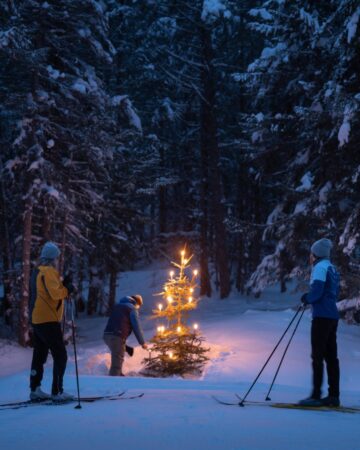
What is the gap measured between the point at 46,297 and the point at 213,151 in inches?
756

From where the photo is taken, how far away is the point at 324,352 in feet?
22.8

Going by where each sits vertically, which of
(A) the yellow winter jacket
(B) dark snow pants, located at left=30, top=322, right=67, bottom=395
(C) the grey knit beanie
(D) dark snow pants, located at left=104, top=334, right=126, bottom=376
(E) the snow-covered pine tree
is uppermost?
(E) the snow-covered pine tree

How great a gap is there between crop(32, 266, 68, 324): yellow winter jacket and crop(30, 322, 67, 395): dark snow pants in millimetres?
95

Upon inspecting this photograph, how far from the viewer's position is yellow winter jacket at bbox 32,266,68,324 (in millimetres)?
6930

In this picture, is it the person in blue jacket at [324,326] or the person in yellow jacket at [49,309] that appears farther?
the person in yellow jacket at [49,309]

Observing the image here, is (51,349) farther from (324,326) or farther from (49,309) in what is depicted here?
(324,326)

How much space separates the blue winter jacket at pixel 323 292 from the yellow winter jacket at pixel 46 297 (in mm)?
3231

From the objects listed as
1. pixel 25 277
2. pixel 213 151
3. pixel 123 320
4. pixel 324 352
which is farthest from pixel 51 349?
pixel 213 151

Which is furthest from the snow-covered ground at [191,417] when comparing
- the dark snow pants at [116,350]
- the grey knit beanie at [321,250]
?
the grey knit beanie at [321,250]

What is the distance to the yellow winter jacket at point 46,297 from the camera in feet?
22.7

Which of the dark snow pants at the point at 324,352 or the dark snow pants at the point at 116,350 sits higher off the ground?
the dark snow pants at the point at 324,352

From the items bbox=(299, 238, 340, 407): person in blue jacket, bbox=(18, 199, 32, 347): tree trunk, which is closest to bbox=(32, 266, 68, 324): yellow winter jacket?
bbox=(299, 238, 340, 407): person in blue jacket

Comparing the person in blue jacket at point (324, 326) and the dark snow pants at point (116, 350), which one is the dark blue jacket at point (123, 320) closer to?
the dark snow pants at point (116, 350)

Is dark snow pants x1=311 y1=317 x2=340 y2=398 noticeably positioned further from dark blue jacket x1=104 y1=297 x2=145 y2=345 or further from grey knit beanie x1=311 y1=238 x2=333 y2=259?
dark blue jacket x1=104 y1=297 x2=145 y2=345
